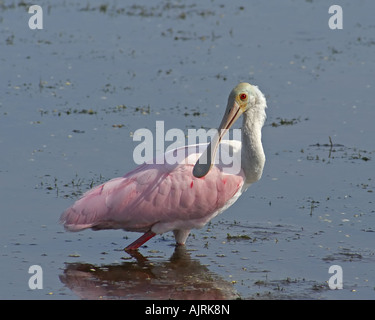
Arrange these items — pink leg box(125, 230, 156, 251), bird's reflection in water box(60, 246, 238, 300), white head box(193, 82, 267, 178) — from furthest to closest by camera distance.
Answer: pink leg box(125, 230, 156, 251) < white head box(193, 82, 267, 178) < bird's reflection in water box(60, 246, 238, 300)

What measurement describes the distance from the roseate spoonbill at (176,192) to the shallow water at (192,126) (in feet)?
1.18

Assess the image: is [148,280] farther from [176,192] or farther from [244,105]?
[244,105]

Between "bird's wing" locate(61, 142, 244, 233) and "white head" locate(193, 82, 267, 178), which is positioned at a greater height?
"white head" locate(193, 82, 267, 178)

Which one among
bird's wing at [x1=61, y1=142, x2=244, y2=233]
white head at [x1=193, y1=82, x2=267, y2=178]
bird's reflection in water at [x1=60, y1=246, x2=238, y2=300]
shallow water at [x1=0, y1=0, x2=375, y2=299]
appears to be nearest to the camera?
bird's reflection in water at [x1=60, y1=246, x2=238, y2=300]

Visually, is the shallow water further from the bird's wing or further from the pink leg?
the bird's wing

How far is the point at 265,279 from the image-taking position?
919cm

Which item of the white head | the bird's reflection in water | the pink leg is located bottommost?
the bird's reflection in water

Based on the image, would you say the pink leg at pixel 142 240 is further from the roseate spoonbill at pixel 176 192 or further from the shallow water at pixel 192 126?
the shallow water at pixel 192 126

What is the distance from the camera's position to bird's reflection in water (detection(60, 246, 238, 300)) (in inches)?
349

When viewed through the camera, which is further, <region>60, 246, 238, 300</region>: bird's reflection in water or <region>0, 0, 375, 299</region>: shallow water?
<region>0, 0, 375, 299</region>: shallow water

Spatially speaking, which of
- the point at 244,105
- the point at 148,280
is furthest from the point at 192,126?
the point at 148,280

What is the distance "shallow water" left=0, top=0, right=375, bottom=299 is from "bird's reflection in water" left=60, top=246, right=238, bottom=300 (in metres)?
0.02

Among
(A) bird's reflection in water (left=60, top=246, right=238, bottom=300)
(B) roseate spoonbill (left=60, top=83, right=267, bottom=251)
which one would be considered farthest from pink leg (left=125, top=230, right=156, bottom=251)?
(A) bird's reflection in water (left=60, top=246, right=238, bottom=300)
